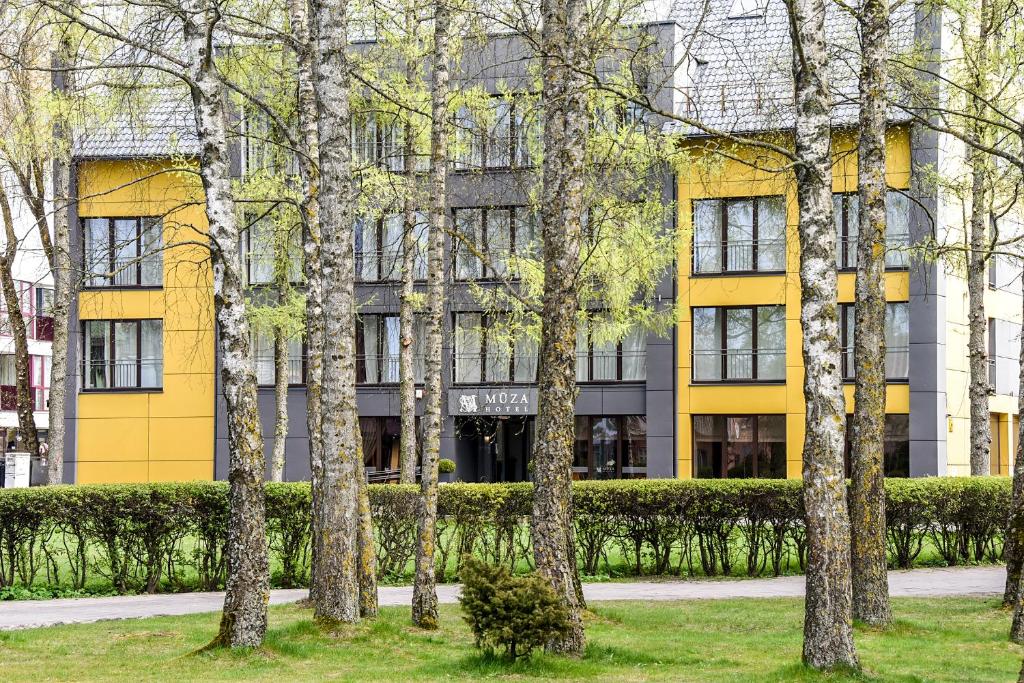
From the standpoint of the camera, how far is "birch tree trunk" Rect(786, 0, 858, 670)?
1012cm

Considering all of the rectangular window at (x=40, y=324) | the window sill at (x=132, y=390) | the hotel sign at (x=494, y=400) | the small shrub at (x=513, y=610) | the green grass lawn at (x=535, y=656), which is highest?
the rectangular window at (x=40, y=324)

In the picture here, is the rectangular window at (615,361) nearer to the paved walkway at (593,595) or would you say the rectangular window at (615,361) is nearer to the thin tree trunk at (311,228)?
the paved walkway at (593,595)

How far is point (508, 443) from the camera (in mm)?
40375

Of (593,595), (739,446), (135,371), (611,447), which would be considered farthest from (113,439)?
(593,595)

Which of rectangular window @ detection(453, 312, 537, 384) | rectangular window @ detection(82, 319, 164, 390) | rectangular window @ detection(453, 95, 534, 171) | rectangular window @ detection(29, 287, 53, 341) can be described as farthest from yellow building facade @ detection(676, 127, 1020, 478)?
rectangular window @ detection(29, 287, 53, 341)

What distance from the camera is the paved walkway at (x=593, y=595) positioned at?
1545 cm

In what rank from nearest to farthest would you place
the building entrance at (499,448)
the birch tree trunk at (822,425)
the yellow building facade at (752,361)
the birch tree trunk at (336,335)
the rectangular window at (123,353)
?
the birch tree trunk at (822,425)
the birch tree trunk at (336,335)
the yellow building facade at (752,361)
the building entrance at (499,448)
the rectangular window at (123,353)

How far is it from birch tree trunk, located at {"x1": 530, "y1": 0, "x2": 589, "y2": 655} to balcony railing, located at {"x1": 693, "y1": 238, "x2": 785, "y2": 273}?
25.0 meters

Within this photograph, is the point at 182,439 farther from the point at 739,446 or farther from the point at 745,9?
the point at 745,9

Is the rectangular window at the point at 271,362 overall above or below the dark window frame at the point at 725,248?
below

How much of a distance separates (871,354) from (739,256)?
2305cm

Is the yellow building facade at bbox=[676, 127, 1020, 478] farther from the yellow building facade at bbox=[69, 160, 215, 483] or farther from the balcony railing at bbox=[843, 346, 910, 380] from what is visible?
the yellow building facade at bbox=[69, 160, 215, 483]

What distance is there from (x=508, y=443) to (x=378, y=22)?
86.5ft

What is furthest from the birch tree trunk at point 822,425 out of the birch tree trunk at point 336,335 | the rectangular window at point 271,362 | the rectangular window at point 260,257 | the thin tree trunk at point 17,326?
the rectangular window at point 271,362
